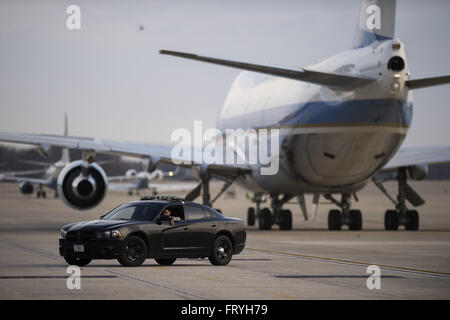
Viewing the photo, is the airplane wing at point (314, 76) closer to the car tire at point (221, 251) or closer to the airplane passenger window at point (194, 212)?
the airplane passenger window at point (194, 212)

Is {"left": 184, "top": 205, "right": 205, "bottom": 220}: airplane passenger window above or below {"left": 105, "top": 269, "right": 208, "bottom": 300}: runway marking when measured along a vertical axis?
above

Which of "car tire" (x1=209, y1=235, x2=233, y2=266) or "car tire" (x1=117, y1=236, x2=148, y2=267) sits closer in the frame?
"car tire" (x1=117, y1=236, x2=148, y2=267)

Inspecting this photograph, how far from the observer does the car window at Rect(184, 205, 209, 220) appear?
21.4 meters

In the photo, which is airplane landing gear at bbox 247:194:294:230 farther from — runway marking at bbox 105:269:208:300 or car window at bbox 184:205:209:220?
runway marking at bbox 105:269:208:300

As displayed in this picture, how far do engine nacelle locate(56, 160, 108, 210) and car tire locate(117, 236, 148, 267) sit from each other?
17658 mm

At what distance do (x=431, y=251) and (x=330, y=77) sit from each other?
26.7ft

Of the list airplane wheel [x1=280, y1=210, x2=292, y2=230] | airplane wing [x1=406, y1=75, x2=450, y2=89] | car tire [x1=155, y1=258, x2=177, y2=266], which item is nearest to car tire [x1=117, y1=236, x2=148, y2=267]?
car tire [x1=155, y1=258, x2=177, y2=266]

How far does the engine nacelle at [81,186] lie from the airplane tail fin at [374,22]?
433 inches

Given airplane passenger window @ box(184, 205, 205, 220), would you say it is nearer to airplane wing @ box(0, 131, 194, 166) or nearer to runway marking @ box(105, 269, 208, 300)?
runway marking @ box(105, 269, 208, 300)

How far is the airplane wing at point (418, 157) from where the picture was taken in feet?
131

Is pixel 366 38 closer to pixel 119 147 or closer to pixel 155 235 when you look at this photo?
pixel 119 147

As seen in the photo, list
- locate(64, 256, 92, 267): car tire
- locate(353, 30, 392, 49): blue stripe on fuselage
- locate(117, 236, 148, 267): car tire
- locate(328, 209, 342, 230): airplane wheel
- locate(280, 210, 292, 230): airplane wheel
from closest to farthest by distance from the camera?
locate(117, 236, 148, 267): car tire, locate(64, 256, 92, 267): car tire, locate(353, 30, 392, 49): blue stripe on fuselage, locate(328, 209, 342, 230): airplane wheel, locate(280, 210, 292, 230): airplane wheel

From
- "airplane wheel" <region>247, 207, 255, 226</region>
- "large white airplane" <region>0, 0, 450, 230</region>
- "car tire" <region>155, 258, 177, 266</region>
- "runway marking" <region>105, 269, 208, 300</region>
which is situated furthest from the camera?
"airplane wheel" <region>247, 207, 255, 226</region>

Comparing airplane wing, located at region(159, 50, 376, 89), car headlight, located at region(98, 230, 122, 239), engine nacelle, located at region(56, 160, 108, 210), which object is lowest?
car headlight, located at region(98, 230, 122, 239)
